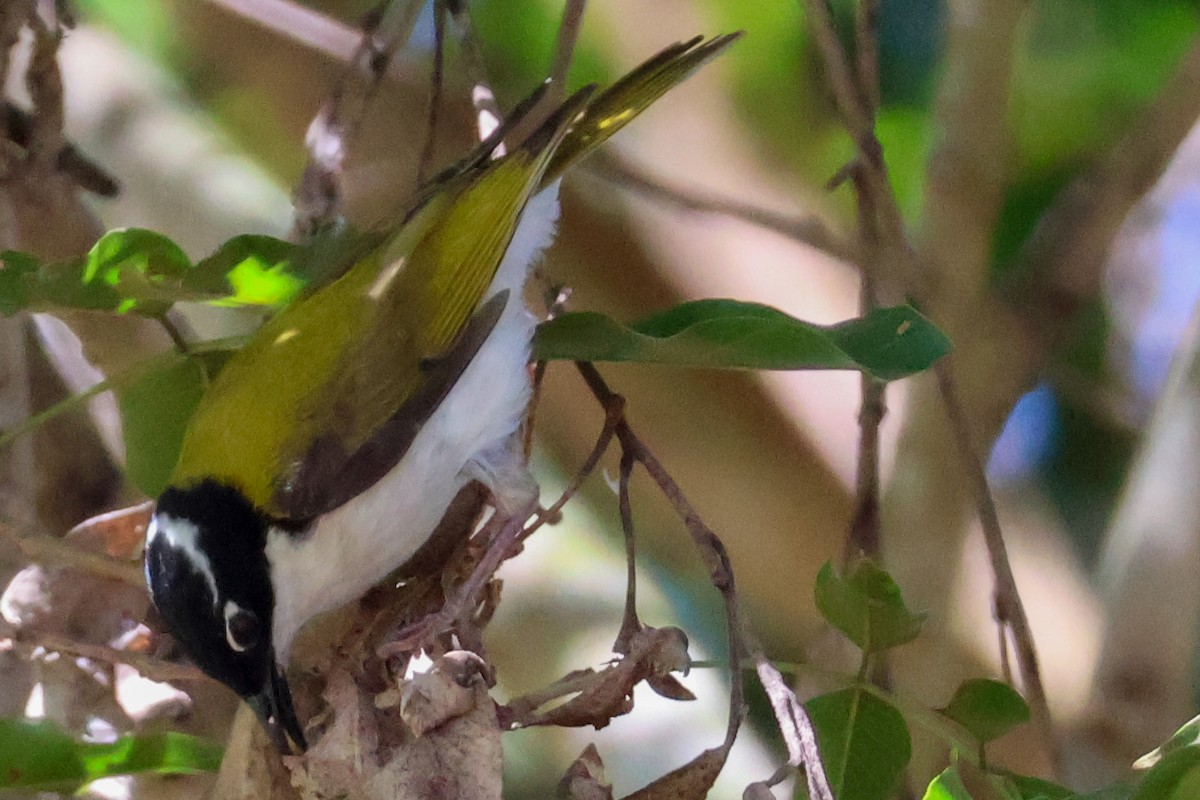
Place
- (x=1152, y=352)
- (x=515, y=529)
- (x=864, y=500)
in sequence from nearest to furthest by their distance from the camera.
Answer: (x=515, y=529) < (x=864, y=500) < (x=1152, y=352)

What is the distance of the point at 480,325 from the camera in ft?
4.51

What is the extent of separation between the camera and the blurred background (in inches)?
63.7

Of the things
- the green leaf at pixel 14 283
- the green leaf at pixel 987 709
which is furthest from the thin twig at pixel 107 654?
the green leaf at pixel 987 709

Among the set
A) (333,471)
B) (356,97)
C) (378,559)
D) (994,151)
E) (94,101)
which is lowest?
(378,559)

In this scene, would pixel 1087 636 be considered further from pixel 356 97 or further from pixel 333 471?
pixel 356 97

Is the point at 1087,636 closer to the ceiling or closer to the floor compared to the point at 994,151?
closer to the floor

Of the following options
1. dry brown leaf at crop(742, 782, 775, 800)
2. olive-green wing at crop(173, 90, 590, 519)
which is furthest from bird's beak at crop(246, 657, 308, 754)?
dry brown leaf at crop(742, 782, 775, 800)

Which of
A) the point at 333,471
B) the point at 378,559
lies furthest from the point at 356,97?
the point at 378,559

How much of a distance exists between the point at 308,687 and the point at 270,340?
0.41m

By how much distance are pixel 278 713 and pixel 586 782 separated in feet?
1.20

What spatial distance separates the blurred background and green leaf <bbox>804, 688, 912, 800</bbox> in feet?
1.61

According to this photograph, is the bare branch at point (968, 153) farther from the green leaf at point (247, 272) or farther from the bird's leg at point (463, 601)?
the green leaf at point (247, 272)

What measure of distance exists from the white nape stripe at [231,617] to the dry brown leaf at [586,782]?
42cm

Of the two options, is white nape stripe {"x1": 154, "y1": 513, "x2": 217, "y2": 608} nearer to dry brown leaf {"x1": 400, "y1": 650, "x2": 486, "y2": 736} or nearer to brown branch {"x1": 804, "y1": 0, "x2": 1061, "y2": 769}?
dry brown leaf {"x1": 400, "y1": 650, "x2": 486, "y2": 736}
